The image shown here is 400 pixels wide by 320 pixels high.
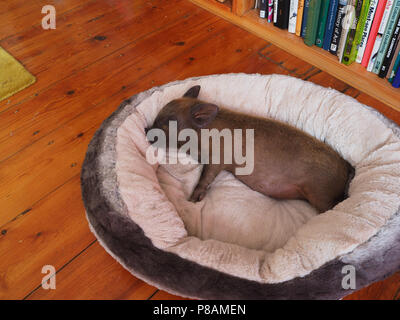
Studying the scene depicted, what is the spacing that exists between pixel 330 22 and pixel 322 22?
56 mm

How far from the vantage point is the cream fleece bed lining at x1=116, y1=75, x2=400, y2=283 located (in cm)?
121

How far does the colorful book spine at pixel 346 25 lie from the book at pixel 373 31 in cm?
12

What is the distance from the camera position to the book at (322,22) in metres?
2.05

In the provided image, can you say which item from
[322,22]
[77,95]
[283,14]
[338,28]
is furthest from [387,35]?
[77,95]

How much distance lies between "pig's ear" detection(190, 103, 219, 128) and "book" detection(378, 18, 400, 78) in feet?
3.47

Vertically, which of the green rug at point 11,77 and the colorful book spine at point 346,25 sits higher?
the colorful book spine at point 346,25

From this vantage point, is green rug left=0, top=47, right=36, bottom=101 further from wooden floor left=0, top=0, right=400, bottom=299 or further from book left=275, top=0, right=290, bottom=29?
book left=275, top=0, right=290, bottom=29

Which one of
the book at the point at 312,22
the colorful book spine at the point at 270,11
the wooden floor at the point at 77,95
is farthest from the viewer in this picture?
the colorful book spine at the point at 270,11

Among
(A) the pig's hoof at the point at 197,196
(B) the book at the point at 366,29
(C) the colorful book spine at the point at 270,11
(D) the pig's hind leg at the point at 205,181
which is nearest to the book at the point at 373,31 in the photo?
Result: (B) the book at the point at 366,29

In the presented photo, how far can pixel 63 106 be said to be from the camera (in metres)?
2.07

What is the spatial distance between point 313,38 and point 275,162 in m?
1.12

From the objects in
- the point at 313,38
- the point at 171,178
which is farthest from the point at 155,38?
the point at 171,178

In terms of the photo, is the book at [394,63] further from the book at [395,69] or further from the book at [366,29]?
the book at [366,29]
